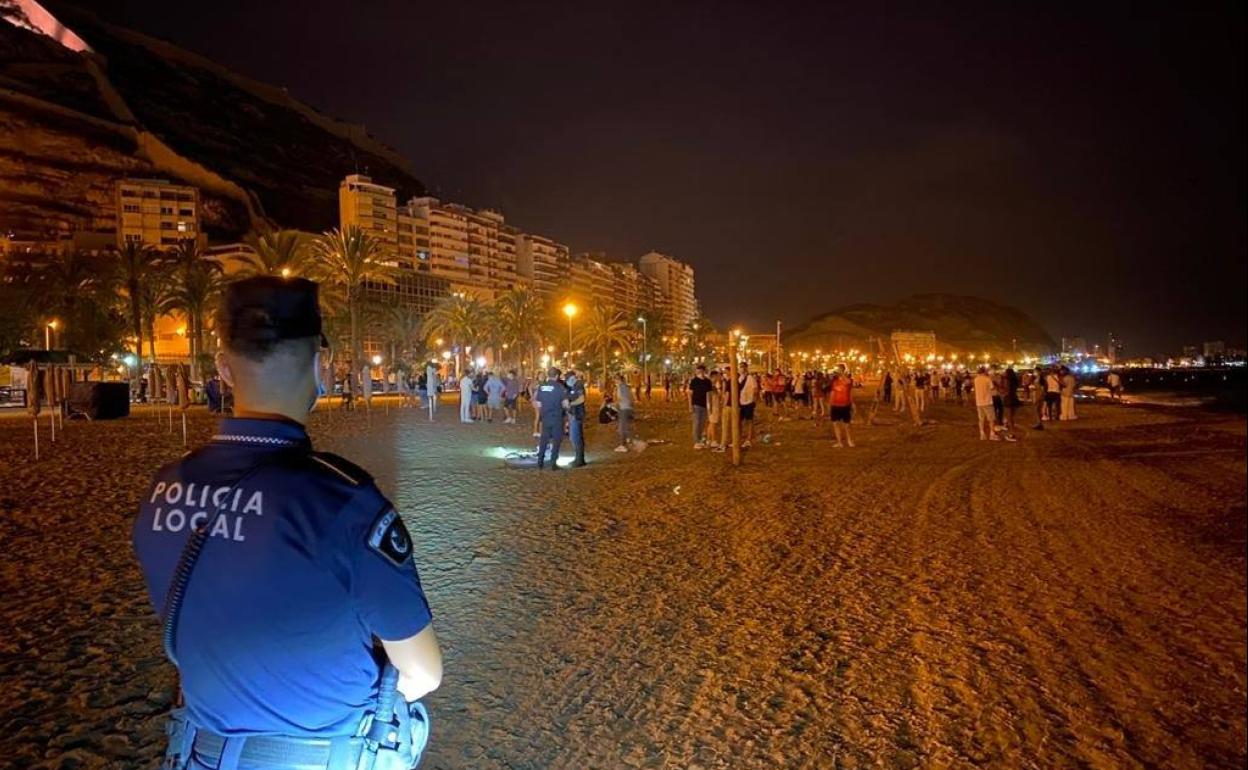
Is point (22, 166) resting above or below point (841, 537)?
above

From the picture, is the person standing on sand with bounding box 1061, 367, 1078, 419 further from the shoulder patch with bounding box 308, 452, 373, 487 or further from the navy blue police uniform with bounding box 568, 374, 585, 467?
the shoulder patch with bounding box 308, 452, 373, 487

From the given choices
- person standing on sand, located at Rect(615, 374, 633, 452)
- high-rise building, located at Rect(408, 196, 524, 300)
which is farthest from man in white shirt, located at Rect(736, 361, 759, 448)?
high-rise building, located at Rect(408, 196, 524, 300)

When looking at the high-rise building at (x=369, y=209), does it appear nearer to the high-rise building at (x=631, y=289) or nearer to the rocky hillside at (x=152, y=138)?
the rocky hillside at (x=152, y=138)

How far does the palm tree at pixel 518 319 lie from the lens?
62.8 metres

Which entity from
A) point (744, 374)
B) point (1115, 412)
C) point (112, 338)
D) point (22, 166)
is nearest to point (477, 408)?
point (744, 374)

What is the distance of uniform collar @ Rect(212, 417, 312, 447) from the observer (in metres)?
1.47

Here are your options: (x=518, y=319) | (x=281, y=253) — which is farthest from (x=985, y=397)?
(x=518, y=319)

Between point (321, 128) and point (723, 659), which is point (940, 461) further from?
point (321, 128)

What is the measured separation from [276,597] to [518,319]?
6204cm

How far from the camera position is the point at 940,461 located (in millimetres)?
14141

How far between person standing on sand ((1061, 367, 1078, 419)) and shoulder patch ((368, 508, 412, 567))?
85.0 feet

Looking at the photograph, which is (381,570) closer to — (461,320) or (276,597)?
(276,597)

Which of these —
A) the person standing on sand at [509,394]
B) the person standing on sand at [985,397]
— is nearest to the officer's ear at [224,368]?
the person standing on sand at [985,397]

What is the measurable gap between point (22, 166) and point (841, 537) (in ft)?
320
